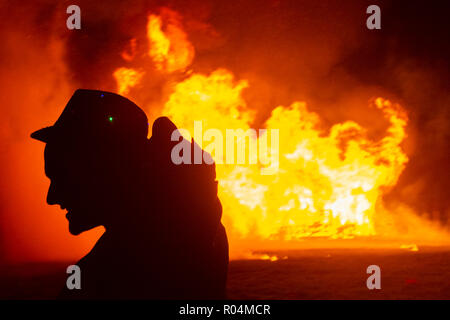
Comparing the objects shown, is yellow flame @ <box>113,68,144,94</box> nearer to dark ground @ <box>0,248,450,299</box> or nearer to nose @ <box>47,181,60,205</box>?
dark ground @ <box>0,248,450,299</box>

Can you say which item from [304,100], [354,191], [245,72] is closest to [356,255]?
[354,191]

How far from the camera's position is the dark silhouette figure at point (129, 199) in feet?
8.95

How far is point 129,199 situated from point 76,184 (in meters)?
0.37

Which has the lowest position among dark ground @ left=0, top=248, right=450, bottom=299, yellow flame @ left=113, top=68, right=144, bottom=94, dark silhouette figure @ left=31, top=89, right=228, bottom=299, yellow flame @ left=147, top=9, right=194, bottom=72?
dark ground @ left=0, top=248, right=450, bottom=299

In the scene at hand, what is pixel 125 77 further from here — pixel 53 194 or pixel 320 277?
pixel 53 194

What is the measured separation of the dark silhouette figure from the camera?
2.73 m

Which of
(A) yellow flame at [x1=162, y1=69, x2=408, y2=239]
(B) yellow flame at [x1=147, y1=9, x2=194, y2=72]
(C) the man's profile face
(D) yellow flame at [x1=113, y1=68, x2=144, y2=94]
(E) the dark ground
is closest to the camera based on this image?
(C) the man's profile face

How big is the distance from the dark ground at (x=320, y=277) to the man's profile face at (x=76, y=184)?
4741 mm

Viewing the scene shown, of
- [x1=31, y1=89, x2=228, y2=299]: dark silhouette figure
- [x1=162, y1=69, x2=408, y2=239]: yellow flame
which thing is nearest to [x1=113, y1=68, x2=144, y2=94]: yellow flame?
[x1=162, y1=69, x2=408, y2=239]: yellow flame

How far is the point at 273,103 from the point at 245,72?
117 centimetres

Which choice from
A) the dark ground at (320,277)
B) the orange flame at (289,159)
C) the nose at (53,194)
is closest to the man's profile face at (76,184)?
the nose at (53,194)

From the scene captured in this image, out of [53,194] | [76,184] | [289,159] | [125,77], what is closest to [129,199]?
[76,184]

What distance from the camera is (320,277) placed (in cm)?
820
